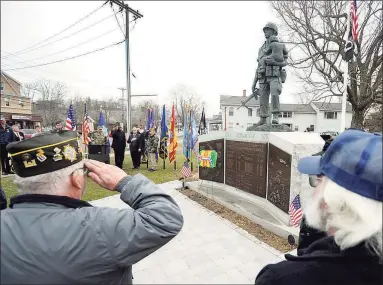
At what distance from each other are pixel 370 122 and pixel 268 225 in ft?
75.3

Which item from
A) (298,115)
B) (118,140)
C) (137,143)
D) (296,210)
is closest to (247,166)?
(296,210)

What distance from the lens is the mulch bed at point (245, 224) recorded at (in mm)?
4093

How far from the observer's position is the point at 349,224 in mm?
845

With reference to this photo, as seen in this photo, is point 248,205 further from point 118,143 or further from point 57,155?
point 118,143

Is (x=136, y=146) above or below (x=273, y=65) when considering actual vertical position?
below

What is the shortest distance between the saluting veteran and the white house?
42283 mm

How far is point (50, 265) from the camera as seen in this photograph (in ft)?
3.07

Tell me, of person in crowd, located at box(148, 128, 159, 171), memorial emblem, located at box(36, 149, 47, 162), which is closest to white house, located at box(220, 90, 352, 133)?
person in crowd, located at box(148, 128, 159, 171)

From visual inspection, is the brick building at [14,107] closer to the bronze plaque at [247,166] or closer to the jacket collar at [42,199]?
the bronze plaque at [247,166]

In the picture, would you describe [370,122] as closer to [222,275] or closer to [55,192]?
[222,275]

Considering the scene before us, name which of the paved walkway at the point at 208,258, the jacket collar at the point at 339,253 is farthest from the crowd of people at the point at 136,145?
the jacket collar at the point at 339,253

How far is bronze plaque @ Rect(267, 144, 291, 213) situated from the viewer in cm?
453

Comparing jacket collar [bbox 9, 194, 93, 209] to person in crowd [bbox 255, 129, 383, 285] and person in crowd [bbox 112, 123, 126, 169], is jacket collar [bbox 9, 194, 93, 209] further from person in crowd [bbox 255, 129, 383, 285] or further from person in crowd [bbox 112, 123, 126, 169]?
person in crowd [bbox 112, 123, 126, 169]

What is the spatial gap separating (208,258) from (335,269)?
313cm
